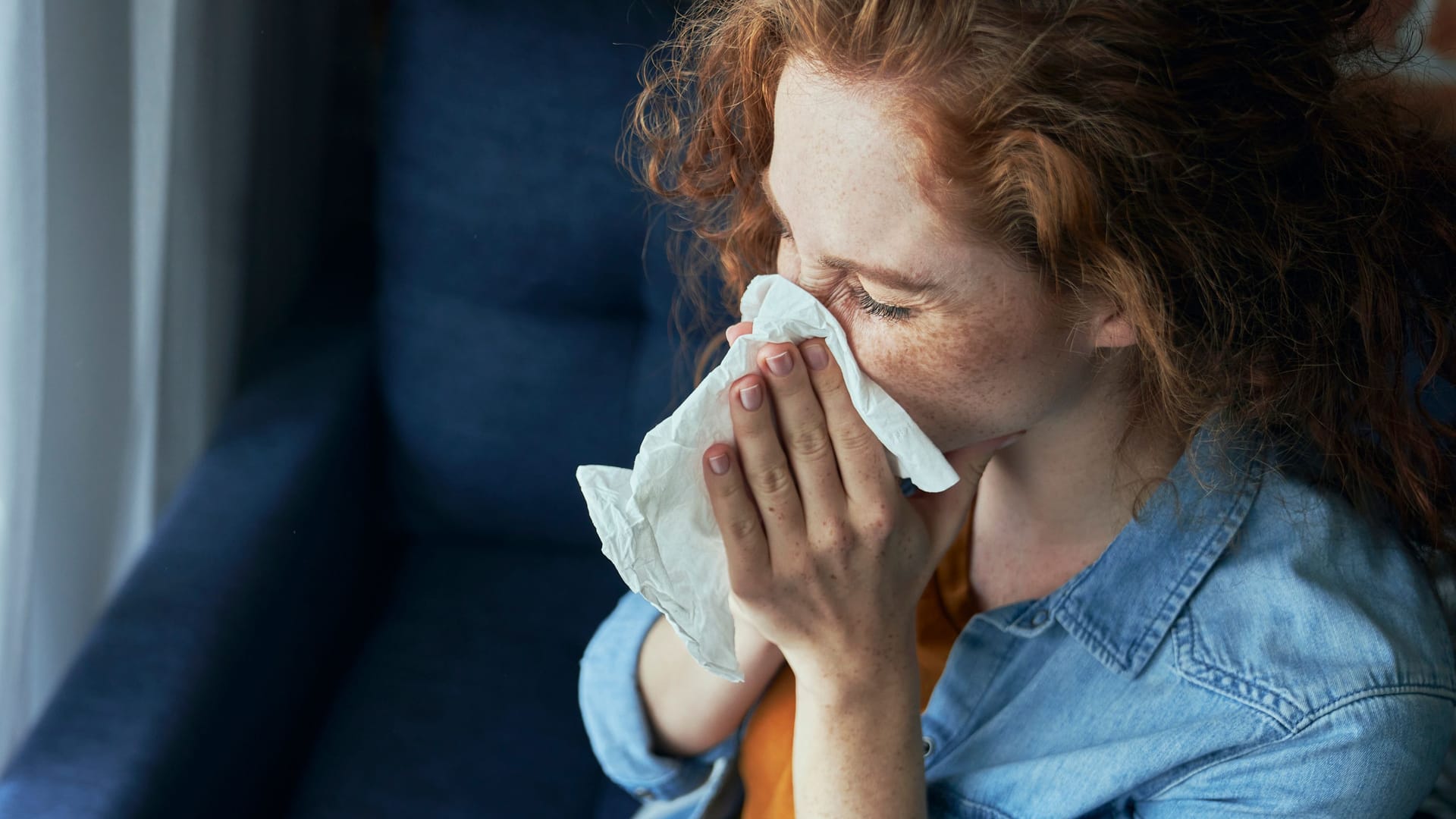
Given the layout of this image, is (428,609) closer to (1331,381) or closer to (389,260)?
(389,260)

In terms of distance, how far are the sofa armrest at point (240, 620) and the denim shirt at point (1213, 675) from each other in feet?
2.35

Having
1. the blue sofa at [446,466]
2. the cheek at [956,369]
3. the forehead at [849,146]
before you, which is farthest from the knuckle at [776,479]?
the blue sofa at [446,466]

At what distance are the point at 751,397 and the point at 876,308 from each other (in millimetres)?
116

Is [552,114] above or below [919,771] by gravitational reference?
above

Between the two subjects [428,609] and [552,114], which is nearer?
[552,114]

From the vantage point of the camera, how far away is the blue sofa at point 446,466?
4.18ft

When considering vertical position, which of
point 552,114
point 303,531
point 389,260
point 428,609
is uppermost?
point 552,114

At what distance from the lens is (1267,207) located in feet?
2.60

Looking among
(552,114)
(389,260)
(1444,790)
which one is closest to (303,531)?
(389,260)

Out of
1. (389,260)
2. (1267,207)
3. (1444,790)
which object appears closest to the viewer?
(1267,207)

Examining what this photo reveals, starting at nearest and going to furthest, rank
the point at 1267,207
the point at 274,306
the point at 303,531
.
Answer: the point at 1267,207 → the point at 303,531 → the point at 274,306

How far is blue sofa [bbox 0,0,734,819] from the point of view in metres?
1.28

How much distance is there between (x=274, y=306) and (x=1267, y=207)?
133 cm

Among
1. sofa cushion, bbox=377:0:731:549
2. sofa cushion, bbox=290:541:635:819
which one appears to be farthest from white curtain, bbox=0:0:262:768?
sofa cushion, bbox=290:541:635:819
